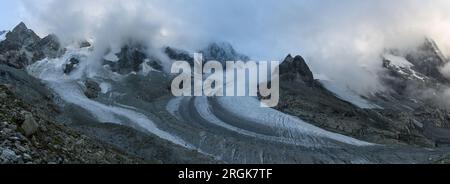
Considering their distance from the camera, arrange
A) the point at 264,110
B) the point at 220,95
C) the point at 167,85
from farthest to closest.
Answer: the point at 167,85
the point at 220,95
the point at 264,110

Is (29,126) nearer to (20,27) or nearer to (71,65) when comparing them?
(71,65)

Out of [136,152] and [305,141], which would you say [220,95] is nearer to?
[305,141]

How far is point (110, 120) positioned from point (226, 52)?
13761cm

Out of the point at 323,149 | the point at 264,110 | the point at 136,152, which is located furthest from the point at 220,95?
the point at 136,152

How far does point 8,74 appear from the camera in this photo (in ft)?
245

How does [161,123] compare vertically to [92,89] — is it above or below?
below

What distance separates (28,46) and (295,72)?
68.1 metres

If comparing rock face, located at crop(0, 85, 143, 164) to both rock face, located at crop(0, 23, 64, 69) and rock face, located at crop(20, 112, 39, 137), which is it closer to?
rock face, located at crop(20, 112, 39, 137)

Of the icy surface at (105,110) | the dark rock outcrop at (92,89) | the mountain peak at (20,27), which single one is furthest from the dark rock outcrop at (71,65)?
the mountain peak at (20,27)

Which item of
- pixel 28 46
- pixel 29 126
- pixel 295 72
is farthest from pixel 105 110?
pixel 28 46

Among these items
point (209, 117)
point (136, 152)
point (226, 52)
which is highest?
point (226, 52)

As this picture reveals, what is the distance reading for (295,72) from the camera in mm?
128125

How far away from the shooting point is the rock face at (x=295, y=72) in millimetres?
124875

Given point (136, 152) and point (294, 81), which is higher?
point (294, 81)
